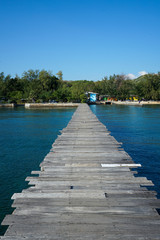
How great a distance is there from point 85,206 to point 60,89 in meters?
113

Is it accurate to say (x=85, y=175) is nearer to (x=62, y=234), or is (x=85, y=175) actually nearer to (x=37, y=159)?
(x=62, y=234)

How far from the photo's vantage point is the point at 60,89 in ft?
383

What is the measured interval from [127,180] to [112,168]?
4.29 ft

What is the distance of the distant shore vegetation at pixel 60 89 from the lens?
374 ft

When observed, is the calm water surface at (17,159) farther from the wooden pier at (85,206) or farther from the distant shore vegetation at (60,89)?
the distant shore vegetation at (60,89)

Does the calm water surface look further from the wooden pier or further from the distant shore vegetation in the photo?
the distant shore vegetation

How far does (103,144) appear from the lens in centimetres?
1351

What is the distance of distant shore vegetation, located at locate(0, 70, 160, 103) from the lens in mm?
114125

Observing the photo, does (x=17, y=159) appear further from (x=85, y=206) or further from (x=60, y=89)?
(x=60, y=89)

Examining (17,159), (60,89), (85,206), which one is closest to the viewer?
(85,206)

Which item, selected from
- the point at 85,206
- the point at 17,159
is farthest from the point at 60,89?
the point at 85,206

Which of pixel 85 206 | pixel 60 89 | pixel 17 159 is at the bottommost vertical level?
pixel 17 159

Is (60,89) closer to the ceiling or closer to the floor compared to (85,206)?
closer to the ceiling

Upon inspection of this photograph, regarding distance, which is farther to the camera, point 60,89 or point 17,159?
point 60,89
